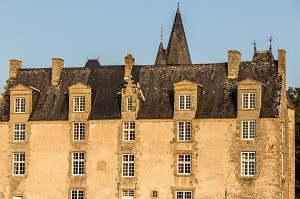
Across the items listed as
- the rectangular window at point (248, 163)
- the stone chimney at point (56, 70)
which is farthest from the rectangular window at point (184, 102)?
the stone chimney at point (56, 70)

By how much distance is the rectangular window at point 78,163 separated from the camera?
49469mm

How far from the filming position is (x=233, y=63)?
49.2m

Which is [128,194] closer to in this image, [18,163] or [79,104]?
[79,104]

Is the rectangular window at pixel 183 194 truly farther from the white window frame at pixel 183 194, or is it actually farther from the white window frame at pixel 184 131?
the white window frame at pixel 184 131

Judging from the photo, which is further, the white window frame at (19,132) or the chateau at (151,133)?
the white window frame at (19,132)

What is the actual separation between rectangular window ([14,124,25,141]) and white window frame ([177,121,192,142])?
10783 millimetres

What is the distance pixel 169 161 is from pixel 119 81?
723 cm

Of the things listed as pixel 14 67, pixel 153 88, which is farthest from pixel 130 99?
pixel 14 67

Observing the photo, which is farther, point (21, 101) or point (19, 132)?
point (21, 101)

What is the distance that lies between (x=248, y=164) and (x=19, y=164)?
15.4m

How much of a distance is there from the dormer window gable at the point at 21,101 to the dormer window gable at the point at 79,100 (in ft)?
9.68

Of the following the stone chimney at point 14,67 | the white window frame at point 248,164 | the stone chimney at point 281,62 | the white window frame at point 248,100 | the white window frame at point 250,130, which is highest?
the stone chimney at point 14,67

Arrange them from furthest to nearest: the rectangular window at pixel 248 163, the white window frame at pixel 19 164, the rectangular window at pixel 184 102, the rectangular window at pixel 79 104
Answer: the white window frame at pixel 19 164 → the rectangular window at pixel 79 104 → the rectangular window at pixel 184 102 → the rectangular window at pixel 248 163

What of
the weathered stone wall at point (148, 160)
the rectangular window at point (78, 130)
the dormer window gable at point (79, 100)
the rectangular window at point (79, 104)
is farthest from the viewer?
the rectangular window at point (79, 104)
